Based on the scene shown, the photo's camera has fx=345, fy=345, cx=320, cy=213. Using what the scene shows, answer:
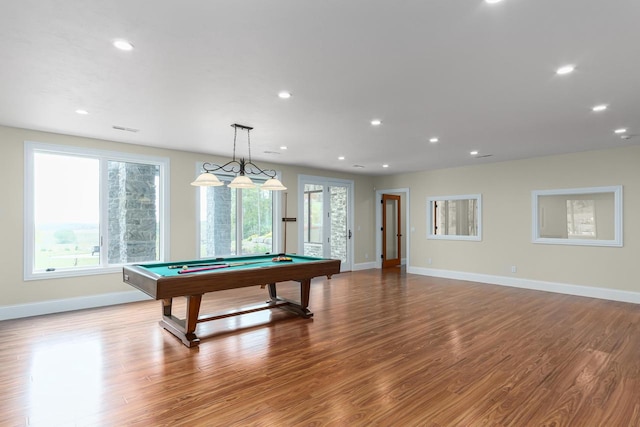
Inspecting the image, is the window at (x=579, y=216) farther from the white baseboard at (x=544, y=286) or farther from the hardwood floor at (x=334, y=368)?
the hardwood floor at (x=334, y=368)

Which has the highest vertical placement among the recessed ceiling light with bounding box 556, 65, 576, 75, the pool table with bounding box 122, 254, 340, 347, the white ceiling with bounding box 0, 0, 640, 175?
the white ceiling with bounding box 0, 0, 640, 175

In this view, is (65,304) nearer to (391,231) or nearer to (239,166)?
(239,166)

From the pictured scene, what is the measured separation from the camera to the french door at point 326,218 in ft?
27.2

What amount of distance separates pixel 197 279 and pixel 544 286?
21.0ft

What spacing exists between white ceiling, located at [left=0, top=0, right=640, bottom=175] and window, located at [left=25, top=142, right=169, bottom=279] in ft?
1.95

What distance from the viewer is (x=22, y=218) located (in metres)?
4.78

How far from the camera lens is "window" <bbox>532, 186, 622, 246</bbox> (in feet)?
19.5

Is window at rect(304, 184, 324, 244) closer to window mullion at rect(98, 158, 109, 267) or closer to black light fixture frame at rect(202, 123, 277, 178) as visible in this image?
black light fixture frame at rect(202, 123, 277, 178)

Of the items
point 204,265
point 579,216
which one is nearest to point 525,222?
point 579,216

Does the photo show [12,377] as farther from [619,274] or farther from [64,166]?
[619,274]

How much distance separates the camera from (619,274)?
5828 millimetres

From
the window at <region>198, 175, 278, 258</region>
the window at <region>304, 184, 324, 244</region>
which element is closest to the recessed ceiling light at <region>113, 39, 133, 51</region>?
the window at <region>198, 175, 278, 258</region>

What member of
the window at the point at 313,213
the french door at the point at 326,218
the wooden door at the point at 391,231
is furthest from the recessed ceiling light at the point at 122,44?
the wooden door at the point at 391,231

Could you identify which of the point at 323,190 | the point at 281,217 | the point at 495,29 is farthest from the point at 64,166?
the point at 495,29
